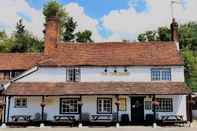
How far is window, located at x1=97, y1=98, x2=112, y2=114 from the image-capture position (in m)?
31.6

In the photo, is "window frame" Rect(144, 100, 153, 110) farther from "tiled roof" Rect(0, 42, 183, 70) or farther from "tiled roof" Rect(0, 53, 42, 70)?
"tiled roof" Rect(0, 53, 42, 70)

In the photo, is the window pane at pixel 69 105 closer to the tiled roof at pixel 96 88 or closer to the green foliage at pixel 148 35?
the tiled roof at pixel 96 88

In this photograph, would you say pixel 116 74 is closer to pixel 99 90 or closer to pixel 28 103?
pixel 99 90

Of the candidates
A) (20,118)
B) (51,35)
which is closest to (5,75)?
(51,35)

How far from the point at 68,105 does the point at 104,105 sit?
117 inches

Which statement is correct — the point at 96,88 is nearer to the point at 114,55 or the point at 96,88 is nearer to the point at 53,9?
the point at 114,55

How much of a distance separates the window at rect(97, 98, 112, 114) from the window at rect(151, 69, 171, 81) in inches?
165

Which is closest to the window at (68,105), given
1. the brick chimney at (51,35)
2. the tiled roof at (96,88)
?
the tiled roof at (96,88)

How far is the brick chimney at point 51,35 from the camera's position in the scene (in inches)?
1362

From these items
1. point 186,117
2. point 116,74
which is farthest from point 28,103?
point 186,117

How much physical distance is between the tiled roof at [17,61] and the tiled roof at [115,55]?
6912mm

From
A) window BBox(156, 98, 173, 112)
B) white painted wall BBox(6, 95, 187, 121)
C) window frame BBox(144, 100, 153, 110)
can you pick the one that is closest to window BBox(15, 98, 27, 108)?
white painted wall BBox(6, 95, 187, 121)

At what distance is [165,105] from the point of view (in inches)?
1238

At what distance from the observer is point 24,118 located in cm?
3131
